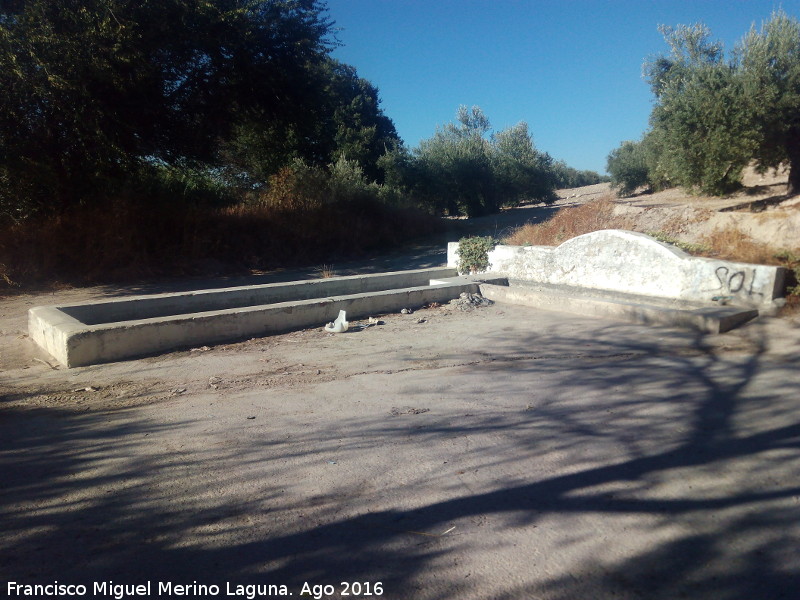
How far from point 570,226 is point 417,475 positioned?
38.6 ft

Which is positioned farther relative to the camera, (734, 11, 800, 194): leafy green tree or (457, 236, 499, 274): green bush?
(734, 11, 800, 194): leafy green tree

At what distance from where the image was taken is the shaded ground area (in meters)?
2.88

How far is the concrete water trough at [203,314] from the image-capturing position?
723 centimetres

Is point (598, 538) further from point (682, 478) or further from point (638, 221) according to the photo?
point (638, 221)

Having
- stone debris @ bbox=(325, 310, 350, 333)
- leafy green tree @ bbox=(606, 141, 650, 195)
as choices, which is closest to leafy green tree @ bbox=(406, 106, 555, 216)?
leafy green tree @ bbox=(606, 141, 650, 195)

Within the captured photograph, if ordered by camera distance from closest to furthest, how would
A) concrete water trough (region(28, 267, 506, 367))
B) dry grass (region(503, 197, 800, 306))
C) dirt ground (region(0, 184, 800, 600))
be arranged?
dirt ground (region(0, 184, 800, 600))
concrete water trough (region(28, 267, 506, 367))
dry grass (region(503, 197, 800, 306))

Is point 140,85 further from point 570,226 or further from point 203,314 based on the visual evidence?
point 570,226

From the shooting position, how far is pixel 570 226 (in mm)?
14555

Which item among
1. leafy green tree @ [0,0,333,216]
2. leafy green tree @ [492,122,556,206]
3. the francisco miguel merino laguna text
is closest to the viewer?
the francisco miguel merino laguna text

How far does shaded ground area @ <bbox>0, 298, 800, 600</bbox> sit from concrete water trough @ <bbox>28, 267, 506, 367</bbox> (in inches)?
19.3

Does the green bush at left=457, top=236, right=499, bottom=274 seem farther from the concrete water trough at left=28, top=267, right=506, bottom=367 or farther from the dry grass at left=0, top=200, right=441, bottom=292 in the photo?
the dry grass at left=0, top=200, right=441, bottom=292

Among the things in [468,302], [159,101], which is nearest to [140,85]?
[159,101]

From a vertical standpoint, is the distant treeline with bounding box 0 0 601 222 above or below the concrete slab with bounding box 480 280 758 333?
above

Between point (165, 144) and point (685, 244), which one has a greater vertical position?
point (165, 144)
